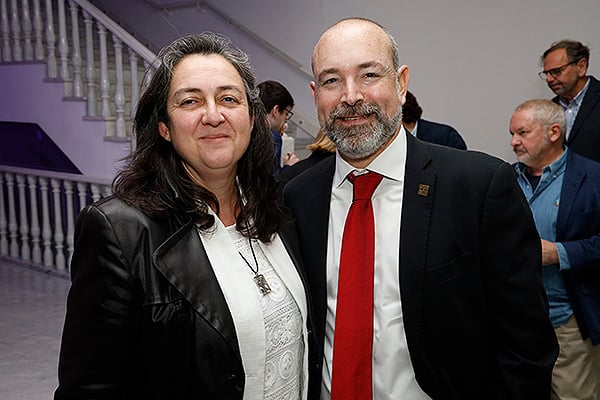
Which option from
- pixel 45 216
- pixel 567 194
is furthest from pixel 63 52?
pixel 567 194

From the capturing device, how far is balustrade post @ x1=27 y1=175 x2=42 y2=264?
5.34m

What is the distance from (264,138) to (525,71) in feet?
13.5

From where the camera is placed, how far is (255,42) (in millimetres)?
6941

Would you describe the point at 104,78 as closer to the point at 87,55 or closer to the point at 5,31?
the point at 87,55

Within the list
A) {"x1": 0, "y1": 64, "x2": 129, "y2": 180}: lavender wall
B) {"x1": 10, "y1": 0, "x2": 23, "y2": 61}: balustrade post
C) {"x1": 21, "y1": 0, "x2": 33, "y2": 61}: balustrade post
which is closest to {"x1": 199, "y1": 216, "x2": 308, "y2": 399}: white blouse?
{"x1": 0, "y1": 64, "x2": 129, "y2": 180}: lavender wall

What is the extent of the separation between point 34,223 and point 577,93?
14.7 feet

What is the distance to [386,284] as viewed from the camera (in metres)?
1.55

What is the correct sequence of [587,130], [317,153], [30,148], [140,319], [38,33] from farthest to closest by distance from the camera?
[30,148]
[38,33]
[587,130]
[317,153]
[140,319]

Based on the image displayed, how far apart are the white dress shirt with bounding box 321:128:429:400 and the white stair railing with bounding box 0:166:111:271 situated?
3.69 meters

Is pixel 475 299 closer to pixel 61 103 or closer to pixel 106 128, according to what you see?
pixel 106 128

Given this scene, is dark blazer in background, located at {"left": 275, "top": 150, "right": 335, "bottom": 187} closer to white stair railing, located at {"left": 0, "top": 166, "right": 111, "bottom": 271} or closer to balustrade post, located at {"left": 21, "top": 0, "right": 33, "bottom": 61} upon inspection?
white stair railing, located at {"left": 0, "top": 166, "right": 111, "bottom": 271}

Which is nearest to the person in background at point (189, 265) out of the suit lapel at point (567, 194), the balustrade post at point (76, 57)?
the suit lapel at point (567, 194)

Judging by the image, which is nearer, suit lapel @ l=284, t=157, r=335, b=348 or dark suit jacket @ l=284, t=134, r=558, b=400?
dark suit jacket @ l=284, t=134, r=558, b=400

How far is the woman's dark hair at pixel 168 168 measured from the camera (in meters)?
1.43
